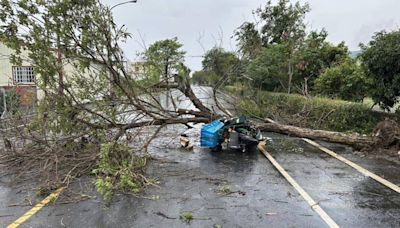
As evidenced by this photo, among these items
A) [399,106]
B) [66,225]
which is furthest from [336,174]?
[66,225]

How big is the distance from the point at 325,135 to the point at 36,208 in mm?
8310

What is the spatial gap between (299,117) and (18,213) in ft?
32.9

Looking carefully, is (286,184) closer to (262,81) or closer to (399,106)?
(399,106)

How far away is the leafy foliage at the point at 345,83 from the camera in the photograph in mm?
13188

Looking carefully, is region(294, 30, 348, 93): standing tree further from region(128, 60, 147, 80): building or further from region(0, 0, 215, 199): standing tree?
region(0, 0, 215, 199): standing tree

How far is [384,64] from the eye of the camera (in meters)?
9.50

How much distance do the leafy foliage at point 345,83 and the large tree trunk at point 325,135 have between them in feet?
8.91

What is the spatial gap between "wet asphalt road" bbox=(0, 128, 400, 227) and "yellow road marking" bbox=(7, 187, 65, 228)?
12 cm

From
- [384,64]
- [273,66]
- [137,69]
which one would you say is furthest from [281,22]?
[137,69]

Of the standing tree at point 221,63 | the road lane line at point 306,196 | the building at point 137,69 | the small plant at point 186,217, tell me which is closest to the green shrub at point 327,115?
the standing tree at point 221,63

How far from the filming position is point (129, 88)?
8.56 metres

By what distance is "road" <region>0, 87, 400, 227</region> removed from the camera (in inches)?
183

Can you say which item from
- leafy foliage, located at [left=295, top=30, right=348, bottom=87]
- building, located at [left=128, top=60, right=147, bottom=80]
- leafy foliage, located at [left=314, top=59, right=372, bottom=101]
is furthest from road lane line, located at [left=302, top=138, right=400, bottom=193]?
leafy foliage, located at [left=295, top=30, right=348, bottom=87]

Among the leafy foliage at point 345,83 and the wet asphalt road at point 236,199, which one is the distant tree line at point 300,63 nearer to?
the leafy foliage at point 345,83
